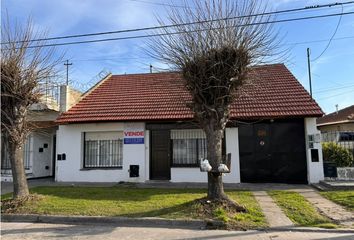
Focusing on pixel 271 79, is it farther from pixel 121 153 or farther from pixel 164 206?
pixel 164 206

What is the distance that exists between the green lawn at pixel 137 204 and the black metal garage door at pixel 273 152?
116 inches

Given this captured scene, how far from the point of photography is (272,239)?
7719 mm

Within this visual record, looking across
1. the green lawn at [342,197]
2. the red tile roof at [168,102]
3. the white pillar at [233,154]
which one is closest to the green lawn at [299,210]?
the green lawn at [342,197]

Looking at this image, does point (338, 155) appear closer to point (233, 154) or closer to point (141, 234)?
point (233, 154)

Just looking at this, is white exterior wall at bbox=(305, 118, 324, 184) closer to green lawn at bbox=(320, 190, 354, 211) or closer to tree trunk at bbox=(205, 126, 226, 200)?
green lawn at bbox=(320, 190, 354, 211)

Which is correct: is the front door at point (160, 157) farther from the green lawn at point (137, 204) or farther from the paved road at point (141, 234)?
the paved road at point (141, 234)

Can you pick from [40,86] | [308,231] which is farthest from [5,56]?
[308,231]

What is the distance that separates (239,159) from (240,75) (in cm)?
639

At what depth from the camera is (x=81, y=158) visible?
17.7 meters

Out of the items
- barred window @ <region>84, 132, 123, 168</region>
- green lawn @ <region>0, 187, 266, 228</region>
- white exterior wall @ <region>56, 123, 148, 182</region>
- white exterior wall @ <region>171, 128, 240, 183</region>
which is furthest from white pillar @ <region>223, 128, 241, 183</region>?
barred window @ <region>84, 132, 123, 168</region>

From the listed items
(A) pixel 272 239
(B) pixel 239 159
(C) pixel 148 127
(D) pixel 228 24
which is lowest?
(A) pixel 272 239

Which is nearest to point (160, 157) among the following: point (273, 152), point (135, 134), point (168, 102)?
point (135, 134)

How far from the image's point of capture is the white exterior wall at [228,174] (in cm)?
1602

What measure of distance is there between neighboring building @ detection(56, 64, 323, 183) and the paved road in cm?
747
